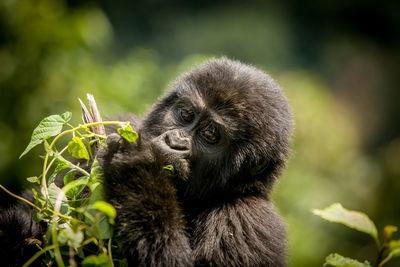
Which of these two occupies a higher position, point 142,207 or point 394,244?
point 394,244

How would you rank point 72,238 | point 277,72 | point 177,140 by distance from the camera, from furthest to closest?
point 277,72, point 177,140, point 72,238

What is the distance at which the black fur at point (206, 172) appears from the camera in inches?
86.2

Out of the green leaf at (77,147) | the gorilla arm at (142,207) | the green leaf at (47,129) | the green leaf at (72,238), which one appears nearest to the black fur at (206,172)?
the gorilla arm at (142,207)

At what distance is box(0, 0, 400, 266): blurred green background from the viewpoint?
5008mm

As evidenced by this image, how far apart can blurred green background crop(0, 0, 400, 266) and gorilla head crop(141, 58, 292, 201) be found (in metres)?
0.44

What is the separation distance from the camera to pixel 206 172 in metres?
2.68

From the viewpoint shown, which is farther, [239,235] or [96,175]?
[239,235]

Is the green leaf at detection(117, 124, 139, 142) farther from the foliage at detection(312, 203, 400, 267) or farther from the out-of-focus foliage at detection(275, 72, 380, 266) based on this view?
the out-of-focus foliage at detection(275, 72, 380, 266)

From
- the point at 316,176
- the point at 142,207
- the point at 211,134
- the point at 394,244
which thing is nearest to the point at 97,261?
the point at 142,207

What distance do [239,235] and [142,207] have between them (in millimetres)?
621

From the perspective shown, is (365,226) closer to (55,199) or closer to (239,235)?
(239,235)

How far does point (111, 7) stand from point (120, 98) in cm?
569

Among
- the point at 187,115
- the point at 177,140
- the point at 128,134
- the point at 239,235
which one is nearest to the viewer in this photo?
the point at 128,134

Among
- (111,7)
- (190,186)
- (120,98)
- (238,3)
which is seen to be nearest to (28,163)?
(120,98)
